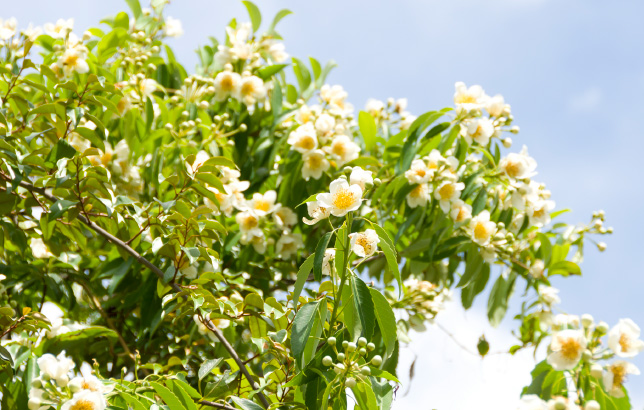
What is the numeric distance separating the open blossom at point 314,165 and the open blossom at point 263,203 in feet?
0.43

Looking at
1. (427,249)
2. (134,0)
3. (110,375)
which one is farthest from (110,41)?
(427,249)

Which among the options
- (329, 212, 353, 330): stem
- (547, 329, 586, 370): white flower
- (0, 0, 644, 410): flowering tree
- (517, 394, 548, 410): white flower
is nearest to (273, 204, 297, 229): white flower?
(0, 0, 644, 410): flowering tree

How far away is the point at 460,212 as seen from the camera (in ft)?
7.65

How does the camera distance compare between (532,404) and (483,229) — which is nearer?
(532,404)

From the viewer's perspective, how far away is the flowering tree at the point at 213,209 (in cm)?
174

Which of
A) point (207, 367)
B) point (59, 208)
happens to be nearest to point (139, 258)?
point (59, 208)

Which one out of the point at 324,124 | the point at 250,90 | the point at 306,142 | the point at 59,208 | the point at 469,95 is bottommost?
the point at 59,208

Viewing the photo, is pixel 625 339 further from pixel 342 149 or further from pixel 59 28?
pixel 59 28

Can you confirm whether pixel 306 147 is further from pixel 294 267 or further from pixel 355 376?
pixel 355 376

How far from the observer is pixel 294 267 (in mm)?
2568

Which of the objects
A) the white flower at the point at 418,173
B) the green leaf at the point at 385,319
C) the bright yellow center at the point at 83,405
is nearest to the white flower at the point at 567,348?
the green leaf at the point at 385,319

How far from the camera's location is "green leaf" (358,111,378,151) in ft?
8.61

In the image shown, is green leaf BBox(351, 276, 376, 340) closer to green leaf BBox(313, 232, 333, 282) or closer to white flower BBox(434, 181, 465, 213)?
green leaf BBox(313, 232, 333, 282)

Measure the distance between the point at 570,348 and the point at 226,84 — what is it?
Result: 1.75 m
